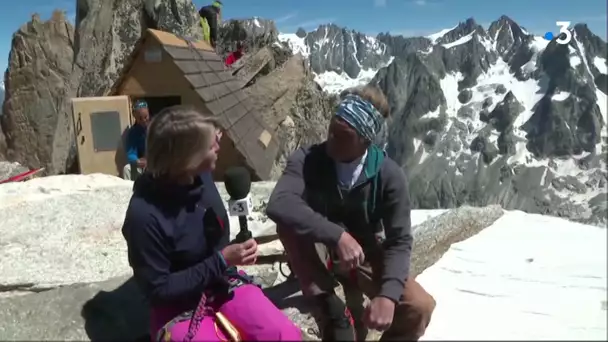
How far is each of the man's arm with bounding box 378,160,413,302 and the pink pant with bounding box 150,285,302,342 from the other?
21.9 inches

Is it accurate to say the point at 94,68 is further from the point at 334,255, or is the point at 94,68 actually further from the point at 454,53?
the point at 454,53

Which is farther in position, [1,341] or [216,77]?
[216,77]

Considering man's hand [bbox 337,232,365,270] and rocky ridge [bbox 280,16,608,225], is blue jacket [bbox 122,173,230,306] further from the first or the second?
rocky ridge [bbox 280,16,608,225]

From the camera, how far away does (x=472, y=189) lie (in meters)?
109

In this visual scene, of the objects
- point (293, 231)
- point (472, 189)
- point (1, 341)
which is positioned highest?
point (293, 231)

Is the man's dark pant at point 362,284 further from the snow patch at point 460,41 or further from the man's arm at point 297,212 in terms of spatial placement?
the snow patch at point 460,41

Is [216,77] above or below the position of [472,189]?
above

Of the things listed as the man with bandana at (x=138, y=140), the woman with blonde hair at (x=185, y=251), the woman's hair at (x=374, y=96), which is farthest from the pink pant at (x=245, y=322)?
the man with bandana at (x=138, y=140)

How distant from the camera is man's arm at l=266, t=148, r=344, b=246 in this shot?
2500 mm

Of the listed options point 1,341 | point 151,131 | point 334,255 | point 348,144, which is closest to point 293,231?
point 334,255

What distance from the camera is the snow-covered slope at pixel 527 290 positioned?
165 cm

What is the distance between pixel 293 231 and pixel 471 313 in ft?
2.93

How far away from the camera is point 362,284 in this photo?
279cm

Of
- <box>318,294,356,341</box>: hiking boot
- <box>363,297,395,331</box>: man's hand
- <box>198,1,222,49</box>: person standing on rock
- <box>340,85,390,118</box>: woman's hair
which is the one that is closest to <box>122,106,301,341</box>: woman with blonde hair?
<box>318,294,356,341</box>: hiking boot
